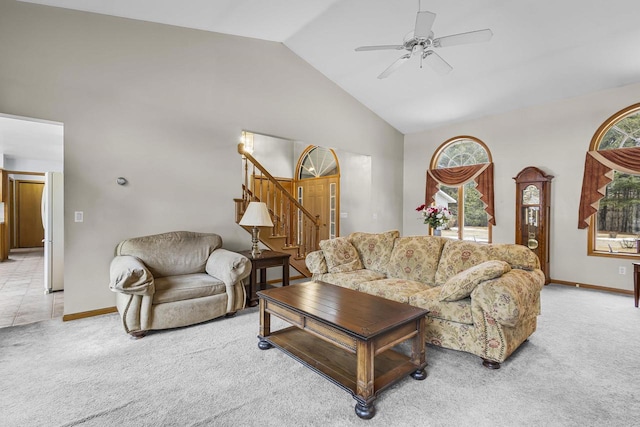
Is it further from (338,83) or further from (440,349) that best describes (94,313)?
(338,83)

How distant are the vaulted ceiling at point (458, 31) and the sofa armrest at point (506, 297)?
9.99ft

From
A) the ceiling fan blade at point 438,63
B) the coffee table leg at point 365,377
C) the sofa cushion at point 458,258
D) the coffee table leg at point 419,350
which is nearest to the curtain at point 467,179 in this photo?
the sofa cushion at point 458,258

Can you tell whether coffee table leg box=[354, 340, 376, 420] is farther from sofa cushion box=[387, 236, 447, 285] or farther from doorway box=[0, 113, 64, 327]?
doorway box=[0, 113, 64, 327]

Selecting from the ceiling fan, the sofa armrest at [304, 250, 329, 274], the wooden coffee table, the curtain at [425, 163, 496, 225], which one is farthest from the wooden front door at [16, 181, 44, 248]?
the ceiling fan

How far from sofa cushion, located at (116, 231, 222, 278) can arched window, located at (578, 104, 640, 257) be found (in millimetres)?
5484

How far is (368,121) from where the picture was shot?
6.35 metres

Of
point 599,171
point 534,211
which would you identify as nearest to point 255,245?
point 534,211

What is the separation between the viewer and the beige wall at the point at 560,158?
15.8ft

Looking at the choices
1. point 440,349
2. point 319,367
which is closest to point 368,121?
point 440,349

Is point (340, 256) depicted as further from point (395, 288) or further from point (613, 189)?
point (613, 189)

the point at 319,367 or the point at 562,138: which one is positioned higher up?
the point at 562,138

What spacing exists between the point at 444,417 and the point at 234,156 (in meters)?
3.82

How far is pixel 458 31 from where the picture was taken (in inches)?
159

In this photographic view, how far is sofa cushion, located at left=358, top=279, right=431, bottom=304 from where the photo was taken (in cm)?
296
